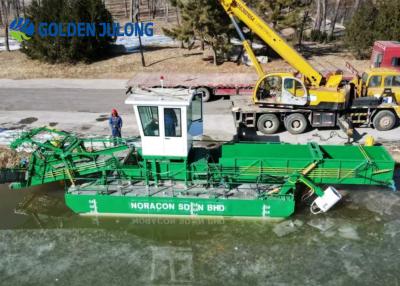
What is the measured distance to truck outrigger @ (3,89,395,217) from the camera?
1041cm

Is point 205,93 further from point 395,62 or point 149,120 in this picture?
point 149,120

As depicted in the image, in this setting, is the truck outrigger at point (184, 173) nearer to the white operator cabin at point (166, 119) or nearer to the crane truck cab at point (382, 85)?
the white operator cabin at point (166, 119)

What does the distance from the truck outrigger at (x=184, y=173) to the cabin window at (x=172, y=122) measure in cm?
2

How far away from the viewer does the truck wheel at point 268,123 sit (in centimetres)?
1534

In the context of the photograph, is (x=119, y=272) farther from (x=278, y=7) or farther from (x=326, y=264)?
(x=278, y=7)

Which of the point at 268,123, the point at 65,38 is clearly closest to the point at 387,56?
the point at 268,123

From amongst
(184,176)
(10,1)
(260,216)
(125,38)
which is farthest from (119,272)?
(10,1)

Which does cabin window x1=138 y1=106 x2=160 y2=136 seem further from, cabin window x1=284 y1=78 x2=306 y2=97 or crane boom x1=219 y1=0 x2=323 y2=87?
crane boom x1=219 y1=0 x2=323 y2=87

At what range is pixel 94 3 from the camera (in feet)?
87.0

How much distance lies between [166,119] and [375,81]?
886 cm

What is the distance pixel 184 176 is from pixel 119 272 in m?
2.98

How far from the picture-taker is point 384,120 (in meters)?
15.3

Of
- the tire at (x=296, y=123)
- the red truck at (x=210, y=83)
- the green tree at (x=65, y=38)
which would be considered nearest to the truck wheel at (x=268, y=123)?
the tire at (x=296, y=123)

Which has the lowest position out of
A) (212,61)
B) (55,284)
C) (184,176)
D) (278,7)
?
(55,284)
